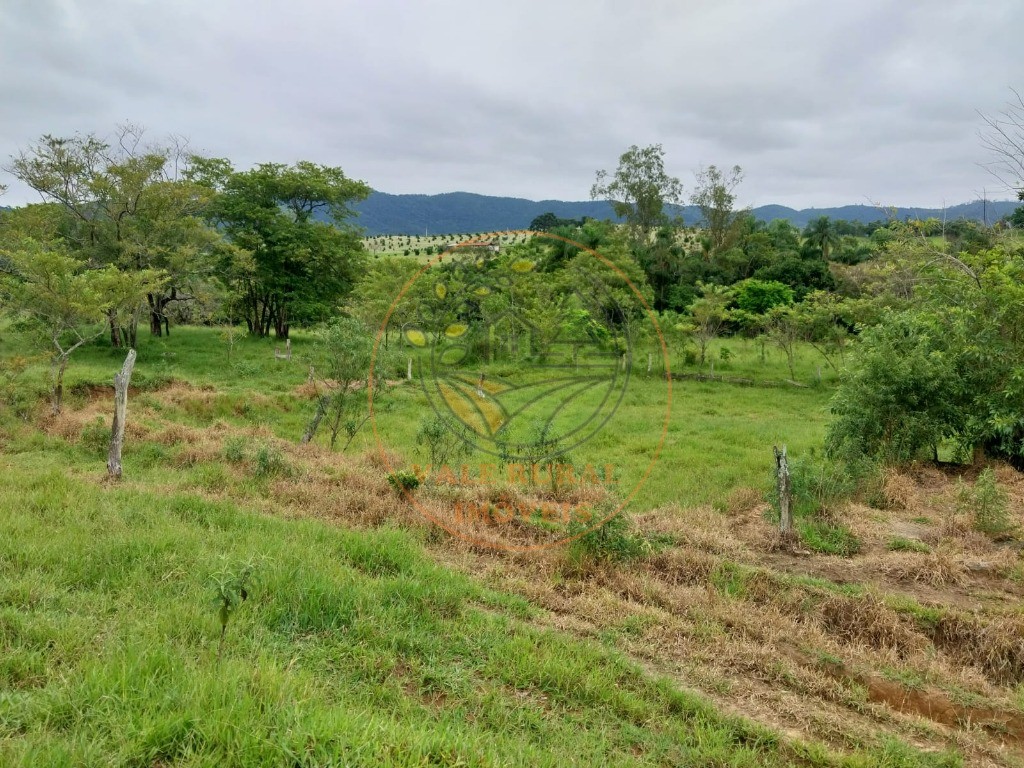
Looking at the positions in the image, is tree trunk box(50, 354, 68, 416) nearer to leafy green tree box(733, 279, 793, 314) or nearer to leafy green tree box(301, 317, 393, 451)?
leafy green tree box(301, 317, 393, 451)

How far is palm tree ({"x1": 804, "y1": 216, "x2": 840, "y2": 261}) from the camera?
42688 mm

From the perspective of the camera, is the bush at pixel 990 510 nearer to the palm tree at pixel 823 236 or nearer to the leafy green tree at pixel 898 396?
the leafy green tree at pixel 898 396

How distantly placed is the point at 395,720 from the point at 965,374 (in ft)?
34.4

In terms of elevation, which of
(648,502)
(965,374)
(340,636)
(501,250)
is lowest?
(648,502)

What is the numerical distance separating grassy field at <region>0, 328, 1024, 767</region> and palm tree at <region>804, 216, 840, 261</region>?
4057 centimetres

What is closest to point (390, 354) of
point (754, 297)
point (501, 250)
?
point (501, 250)

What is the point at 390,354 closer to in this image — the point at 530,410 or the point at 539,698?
the point at 530,410

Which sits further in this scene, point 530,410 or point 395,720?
point 530,410

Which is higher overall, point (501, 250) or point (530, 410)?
point (501, 250)

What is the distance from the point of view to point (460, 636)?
4.05 meters

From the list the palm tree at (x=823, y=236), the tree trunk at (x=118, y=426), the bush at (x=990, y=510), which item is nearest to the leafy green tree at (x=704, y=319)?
the bush at (x=990, y=510)

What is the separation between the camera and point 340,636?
3863 mm

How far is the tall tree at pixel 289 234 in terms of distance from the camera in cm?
2648

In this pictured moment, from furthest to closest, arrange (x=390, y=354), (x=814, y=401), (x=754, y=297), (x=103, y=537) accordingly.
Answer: (x=754, y=297), (x=814, y=401), (x=390, y=354), (x=103, y=537)
